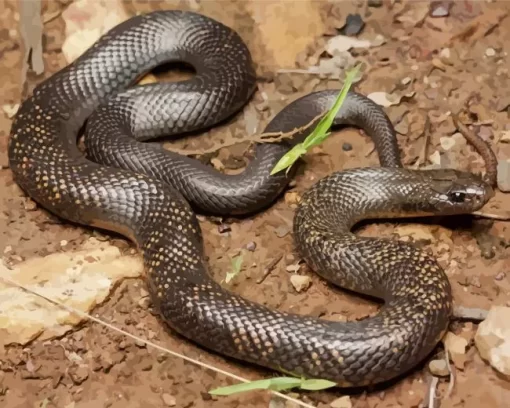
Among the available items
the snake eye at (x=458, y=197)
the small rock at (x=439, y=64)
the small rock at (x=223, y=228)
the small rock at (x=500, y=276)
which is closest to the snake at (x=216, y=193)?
the snake eye at (x=458, y=197)

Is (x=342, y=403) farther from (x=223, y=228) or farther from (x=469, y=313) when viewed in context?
(x=223, y=228)

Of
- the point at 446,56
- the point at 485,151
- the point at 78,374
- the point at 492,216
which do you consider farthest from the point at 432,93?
the point at 78,374

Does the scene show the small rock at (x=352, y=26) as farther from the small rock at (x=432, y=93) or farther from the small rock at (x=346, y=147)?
the small rock at (x=346, y=147)

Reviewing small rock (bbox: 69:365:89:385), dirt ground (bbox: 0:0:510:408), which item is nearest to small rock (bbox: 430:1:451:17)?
dirt ground (bbox: 0:0:510:408)

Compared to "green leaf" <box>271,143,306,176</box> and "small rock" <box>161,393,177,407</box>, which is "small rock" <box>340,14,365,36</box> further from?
"small rock" <box>161,393,177,407</box>

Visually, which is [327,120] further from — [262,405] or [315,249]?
[262,405]

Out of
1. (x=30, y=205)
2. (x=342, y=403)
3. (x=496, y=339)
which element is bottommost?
(x=342, y=403)
